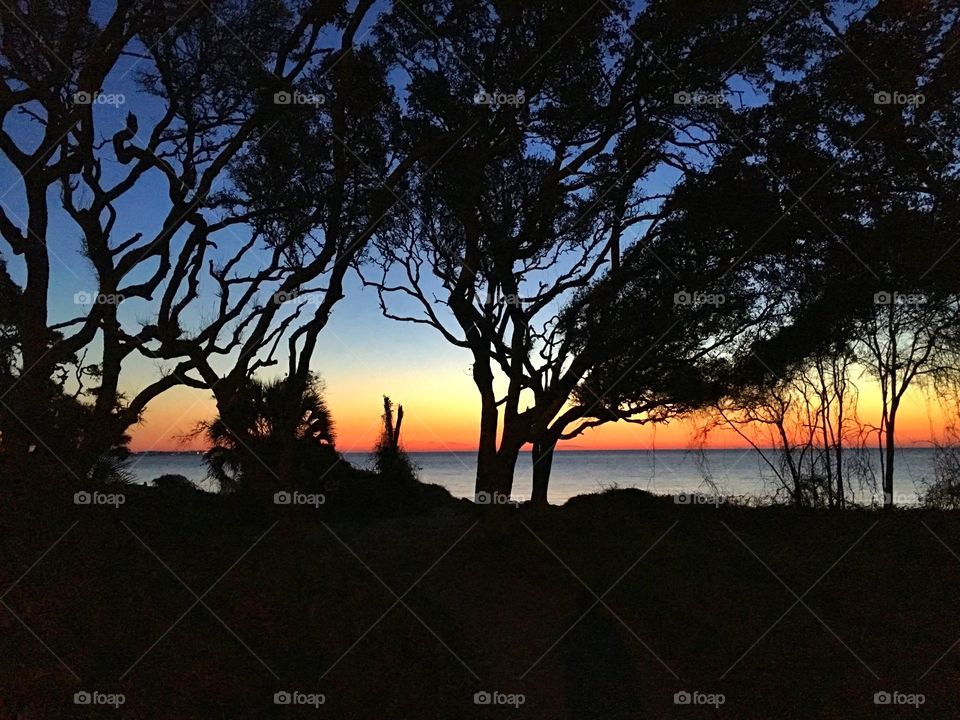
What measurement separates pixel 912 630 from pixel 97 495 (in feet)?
28.5

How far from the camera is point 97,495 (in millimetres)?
7414

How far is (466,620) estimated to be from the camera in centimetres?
898

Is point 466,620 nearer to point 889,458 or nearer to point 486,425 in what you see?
point 486,425

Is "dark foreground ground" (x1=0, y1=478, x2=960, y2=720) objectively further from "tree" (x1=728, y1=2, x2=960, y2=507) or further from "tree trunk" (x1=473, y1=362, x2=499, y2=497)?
"tree" (x1=728, y1=2, x2=960, y2=507)

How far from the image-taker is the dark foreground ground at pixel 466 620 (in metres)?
6.32

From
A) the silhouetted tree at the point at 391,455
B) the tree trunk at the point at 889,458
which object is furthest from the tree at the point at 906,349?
the silhouetted tree at the point at 391,455

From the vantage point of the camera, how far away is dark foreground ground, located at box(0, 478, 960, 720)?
6320 mm

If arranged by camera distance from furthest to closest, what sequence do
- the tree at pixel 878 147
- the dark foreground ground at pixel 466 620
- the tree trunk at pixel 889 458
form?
1. the tree trunk at pixel 889 458
2. the tree at pixel 878 147
3. the dark foreground ground at pixel 466 620

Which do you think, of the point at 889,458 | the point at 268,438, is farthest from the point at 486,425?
the point at 889,458

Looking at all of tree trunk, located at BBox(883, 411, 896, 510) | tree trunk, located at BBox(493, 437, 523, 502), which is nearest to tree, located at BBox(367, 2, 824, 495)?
tree trunk, located at BBox(493, 437, 523, 502)

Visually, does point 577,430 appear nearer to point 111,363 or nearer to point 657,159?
point 657,159

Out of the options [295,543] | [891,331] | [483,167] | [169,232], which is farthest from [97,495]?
[891,331]

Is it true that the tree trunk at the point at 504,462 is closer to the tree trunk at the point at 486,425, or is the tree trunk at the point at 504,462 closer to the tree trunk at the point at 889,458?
the tree trunk at the point at 486,425

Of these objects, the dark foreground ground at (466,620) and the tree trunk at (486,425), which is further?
the tree trunk at (486,425)
